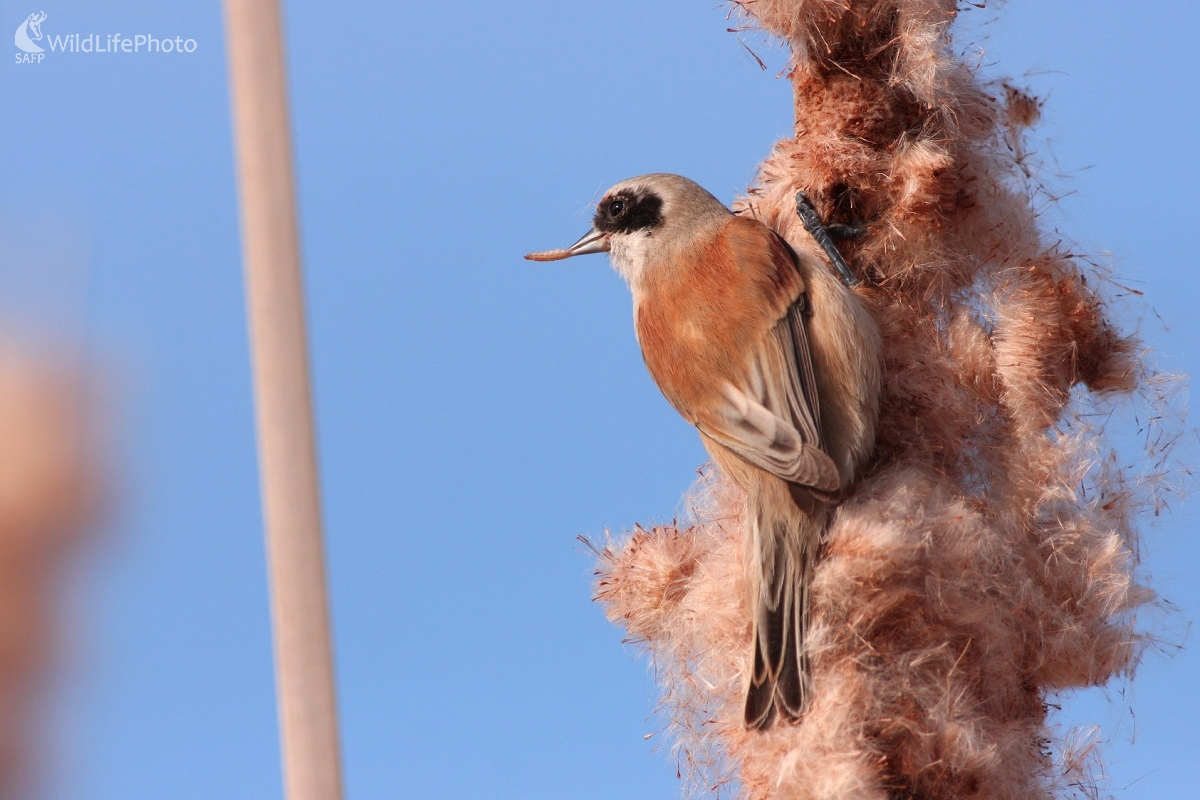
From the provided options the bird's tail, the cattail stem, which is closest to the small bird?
the bird's tail

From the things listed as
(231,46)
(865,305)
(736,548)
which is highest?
(231,46)

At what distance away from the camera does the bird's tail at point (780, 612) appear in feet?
4.35

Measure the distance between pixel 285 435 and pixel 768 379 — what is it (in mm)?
775

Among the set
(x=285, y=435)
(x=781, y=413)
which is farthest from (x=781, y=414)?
(x=285, y=435)

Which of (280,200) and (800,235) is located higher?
(280,200)

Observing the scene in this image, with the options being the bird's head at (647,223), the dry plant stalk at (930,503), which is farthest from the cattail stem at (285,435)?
the bird's head at (647,223)

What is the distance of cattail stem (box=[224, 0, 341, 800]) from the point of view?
0.76 m

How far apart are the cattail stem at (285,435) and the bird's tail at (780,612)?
2.25 ft

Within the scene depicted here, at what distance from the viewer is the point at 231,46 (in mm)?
826

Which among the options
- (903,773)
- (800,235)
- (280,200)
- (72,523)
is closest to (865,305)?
(800,235)

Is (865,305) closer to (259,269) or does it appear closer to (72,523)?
(259,269)

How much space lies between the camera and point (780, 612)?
1349 millimetres

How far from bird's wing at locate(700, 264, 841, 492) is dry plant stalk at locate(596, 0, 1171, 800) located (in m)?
0.10

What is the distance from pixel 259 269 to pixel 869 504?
0.85 meters
